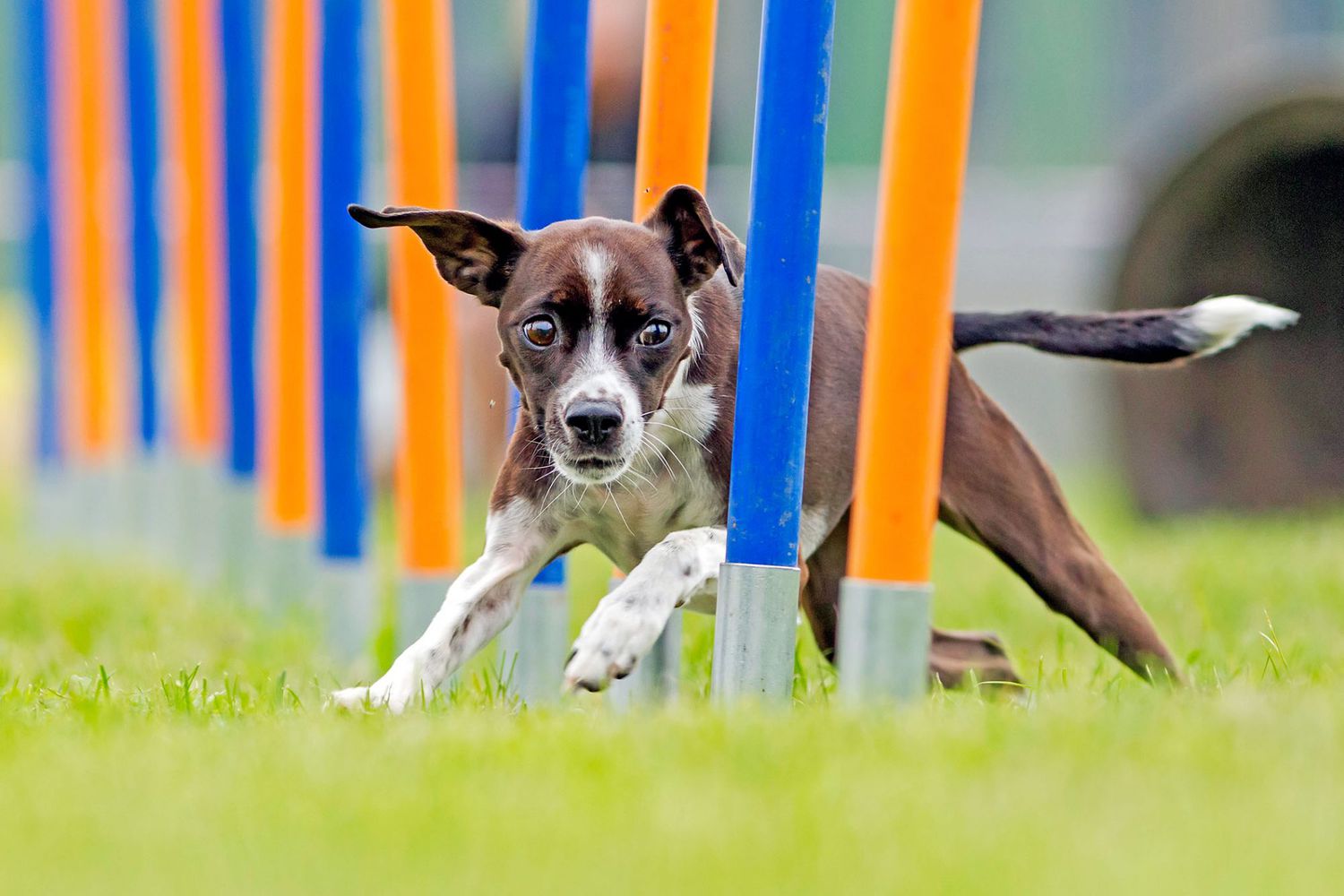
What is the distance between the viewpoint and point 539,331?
356cm

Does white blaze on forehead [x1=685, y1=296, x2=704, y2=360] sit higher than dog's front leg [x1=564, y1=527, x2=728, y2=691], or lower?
higher

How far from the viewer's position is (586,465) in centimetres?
348

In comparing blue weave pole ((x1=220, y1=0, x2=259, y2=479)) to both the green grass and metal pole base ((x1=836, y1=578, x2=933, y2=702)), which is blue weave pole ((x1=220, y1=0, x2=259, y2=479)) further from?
metal pole base ((x1=836, y1=578, x2=933, y2=702))

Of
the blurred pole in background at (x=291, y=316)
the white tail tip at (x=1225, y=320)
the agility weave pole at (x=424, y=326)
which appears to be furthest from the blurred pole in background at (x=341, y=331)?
the white tail tip at (x=1225, y=320)

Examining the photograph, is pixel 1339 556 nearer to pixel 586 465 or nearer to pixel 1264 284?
pixel 1264 284

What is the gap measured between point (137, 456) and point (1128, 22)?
26.5ft

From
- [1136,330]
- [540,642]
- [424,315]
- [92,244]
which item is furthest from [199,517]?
[1136,330]

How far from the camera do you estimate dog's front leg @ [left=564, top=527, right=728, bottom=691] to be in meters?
3.15

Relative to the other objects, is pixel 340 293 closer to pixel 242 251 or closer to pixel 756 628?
pixel 242 251

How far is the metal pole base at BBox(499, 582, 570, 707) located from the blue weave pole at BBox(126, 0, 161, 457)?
4714 millimetres

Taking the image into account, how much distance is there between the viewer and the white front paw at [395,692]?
3.37 metres

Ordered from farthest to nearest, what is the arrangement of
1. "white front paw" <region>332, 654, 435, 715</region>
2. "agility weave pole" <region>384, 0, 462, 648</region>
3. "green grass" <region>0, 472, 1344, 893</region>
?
"agility weave pole" <region>384, 0, 462, 648</region>
"white front paw" <region>332, 654, 435, 715</region>
"green grass" <region>0, 472, 1344, 893</region>

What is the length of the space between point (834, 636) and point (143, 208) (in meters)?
Answer: 5.09

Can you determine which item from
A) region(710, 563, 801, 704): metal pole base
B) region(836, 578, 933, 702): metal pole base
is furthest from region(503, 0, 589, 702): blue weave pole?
region(836, 578, 933, 702): metal pole base
